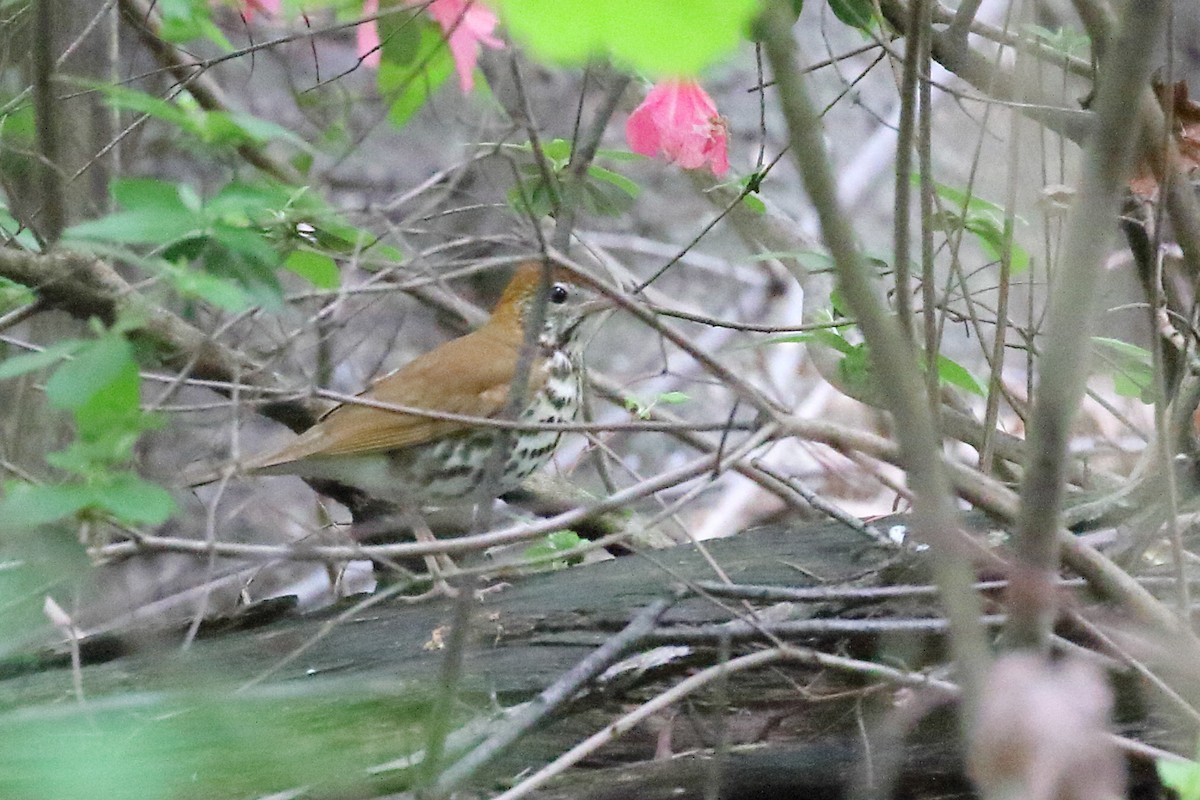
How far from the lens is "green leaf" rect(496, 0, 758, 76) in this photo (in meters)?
0.42

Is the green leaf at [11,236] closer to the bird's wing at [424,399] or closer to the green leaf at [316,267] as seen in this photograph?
the green leaf at [316,267]

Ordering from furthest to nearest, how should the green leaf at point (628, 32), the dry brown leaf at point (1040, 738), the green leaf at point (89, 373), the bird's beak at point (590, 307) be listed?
the bird's beak at point (590, 307) → the green leaf at point (89, 373) → the dry brown leaf at point (1040, 738) → the green leaf at point (628, 32)

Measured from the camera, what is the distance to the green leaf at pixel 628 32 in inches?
16.6

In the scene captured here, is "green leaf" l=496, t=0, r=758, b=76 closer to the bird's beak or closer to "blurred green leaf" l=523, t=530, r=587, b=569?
"blurred green leaf" l=523, t=530, r=587, b=569

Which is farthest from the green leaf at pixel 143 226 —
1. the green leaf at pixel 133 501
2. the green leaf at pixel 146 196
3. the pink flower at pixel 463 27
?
the pink flower at pixel 463 27

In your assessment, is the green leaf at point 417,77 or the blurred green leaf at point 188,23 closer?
the blurred green leaf at point 188,23

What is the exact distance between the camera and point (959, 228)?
174 cm

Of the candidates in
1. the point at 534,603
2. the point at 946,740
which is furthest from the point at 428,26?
the point at 946,740

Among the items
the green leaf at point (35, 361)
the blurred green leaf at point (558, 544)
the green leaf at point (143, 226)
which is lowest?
the blurred green leaf at point (558, 544)

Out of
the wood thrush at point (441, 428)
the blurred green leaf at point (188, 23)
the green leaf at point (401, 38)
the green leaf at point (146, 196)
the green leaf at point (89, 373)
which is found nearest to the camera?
the green leaf at point (89, 373)

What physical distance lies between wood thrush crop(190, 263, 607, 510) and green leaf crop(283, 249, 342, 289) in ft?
2.57

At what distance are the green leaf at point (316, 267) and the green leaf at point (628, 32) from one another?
1161mm

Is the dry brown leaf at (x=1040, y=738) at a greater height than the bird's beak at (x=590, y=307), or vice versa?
the bird's beak at (x=590, y=307)

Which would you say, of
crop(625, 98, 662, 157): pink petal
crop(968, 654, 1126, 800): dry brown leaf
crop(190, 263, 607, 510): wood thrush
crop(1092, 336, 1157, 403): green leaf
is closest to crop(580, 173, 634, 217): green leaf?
crop(625, 98, 662, 157): pink petal
